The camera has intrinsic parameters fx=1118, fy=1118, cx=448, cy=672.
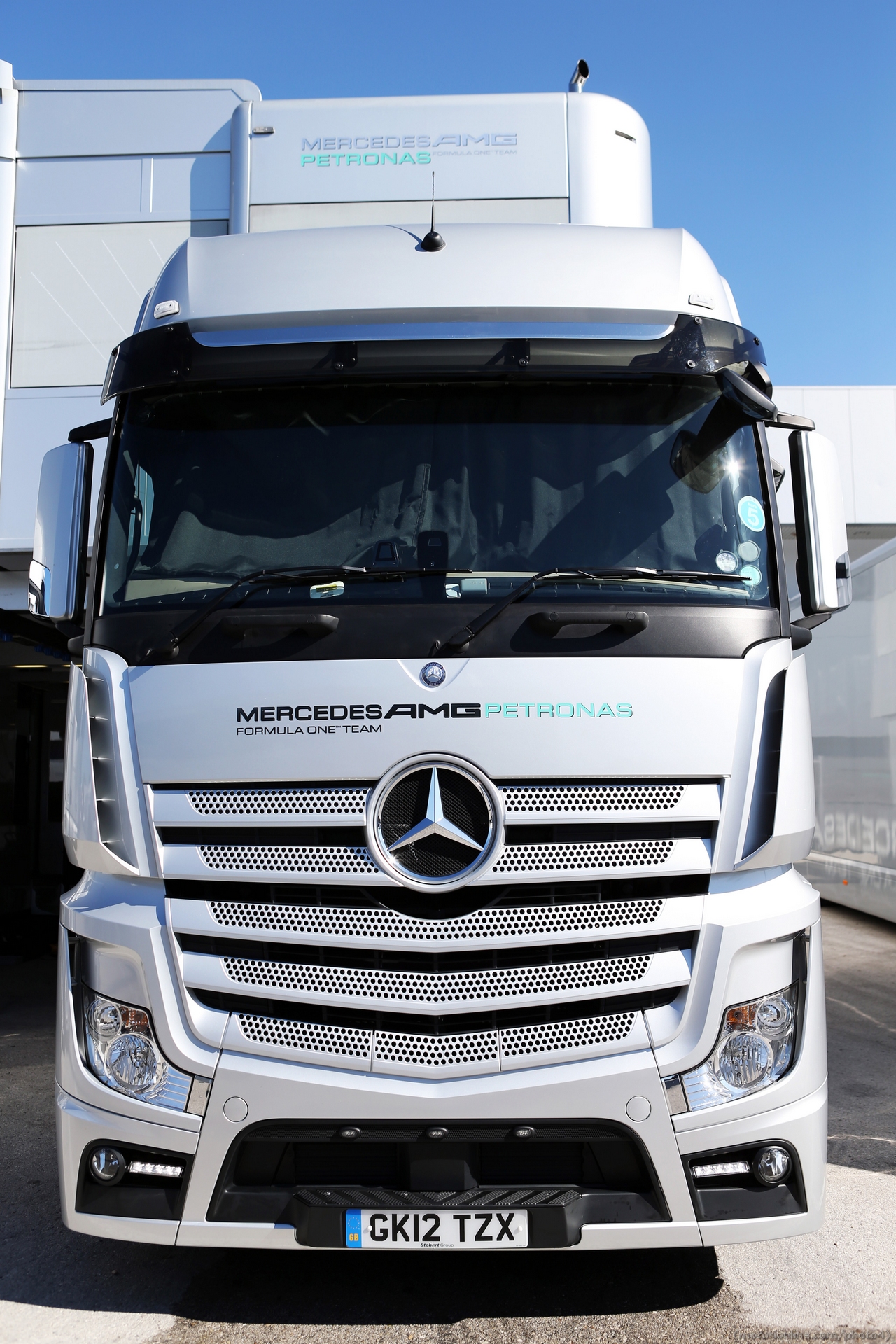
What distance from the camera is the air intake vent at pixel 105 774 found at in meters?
3.12

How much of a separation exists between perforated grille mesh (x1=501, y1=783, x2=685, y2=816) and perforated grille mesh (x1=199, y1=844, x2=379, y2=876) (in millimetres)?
432

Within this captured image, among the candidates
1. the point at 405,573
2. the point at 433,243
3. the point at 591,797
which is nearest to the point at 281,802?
the point at 405,573

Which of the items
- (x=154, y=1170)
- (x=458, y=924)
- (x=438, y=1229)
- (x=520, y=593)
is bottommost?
(x=438, y=1229)

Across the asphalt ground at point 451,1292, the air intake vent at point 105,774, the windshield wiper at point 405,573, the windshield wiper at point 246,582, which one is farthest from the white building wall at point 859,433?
the air intake vent at point 105,774

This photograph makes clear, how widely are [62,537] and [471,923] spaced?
5.90 feet

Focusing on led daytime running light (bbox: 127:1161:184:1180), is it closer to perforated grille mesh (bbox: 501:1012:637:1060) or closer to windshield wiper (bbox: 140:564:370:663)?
perforated grille mesh (bbox: 501:1012:637:1060)

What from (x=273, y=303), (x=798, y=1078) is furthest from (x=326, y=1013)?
(x=273, y=303)

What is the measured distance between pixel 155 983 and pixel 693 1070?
1.45 metres

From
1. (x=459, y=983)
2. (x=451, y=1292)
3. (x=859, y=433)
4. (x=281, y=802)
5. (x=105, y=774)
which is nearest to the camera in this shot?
(x=459, y=983)

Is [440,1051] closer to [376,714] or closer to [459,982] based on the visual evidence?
[459,982]

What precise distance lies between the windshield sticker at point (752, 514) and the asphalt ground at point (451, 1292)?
7.60ft

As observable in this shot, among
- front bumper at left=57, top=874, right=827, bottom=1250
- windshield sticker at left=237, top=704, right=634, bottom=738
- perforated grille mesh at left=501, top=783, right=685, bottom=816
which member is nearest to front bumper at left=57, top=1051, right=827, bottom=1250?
front bumper at left=57, top=874, right=827, bottom=1250

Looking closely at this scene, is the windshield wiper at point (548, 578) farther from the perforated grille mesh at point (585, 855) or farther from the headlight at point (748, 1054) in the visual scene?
the headlight at point (748, 1054)

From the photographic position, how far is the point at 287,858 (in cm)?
304
